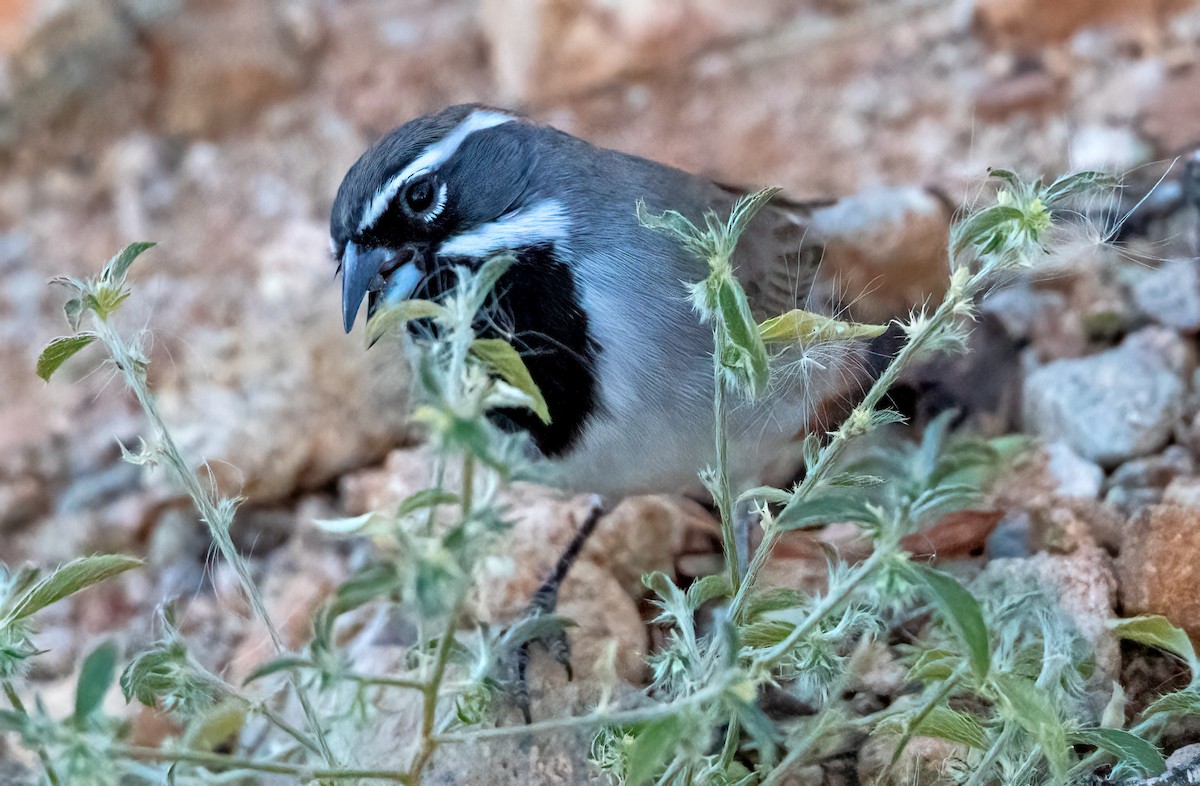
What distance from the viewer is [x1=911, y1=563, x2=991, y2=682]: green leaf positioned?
1.18 meters

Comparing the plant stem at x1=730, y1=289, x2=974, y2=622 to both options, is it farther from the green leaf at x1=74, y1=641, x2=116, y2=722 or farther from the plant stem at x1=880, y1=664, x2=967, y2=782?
the green leaf at x1=74, y1=641, x2=116, y2=722

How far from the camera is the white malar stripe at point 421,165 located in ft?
7.00

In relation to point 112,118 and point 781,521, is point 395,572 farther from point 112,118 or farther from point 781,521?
point 112,118

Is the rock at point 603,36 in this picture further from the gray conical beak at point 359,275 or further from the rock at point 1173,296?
the gray conical beak at point 359,275

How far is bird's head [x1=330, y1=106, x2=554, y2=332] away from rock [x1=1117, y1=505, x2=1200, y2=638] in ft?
4.04

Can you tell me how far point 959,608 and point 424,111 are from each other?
2.97 m

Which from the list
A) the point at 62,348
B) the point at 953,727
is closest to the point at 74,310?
the point at 62,348

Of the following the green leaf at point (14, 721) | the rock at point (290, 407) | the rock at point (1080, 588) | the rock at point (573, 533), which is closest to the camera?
the green leaf at point (14, 721)

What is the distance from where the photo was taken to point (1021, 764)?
1456 mm

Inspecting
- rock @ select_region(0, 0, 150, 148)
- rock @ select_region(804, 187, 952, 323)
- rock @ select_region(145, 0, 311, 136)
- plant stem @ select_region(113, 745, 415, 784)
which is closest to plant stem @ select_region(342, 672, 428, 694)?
plant stem @ select_region(113, 745, 415, 784)

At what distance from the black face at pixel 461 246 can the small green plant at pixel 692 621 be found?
0.42 metres

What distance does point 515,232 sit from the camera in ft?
7.20

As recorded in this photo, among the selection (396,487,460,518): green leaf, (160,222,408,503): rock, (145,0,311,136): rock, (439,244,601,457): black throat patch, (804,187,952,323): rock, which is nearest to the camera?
(396,487,460,518): green leaf

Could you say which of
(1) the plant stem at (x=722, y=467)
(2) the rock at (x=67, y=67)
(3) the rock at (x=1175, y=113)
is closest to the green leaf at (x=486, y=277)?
(1) the plant stem at (x=722, y=467)
